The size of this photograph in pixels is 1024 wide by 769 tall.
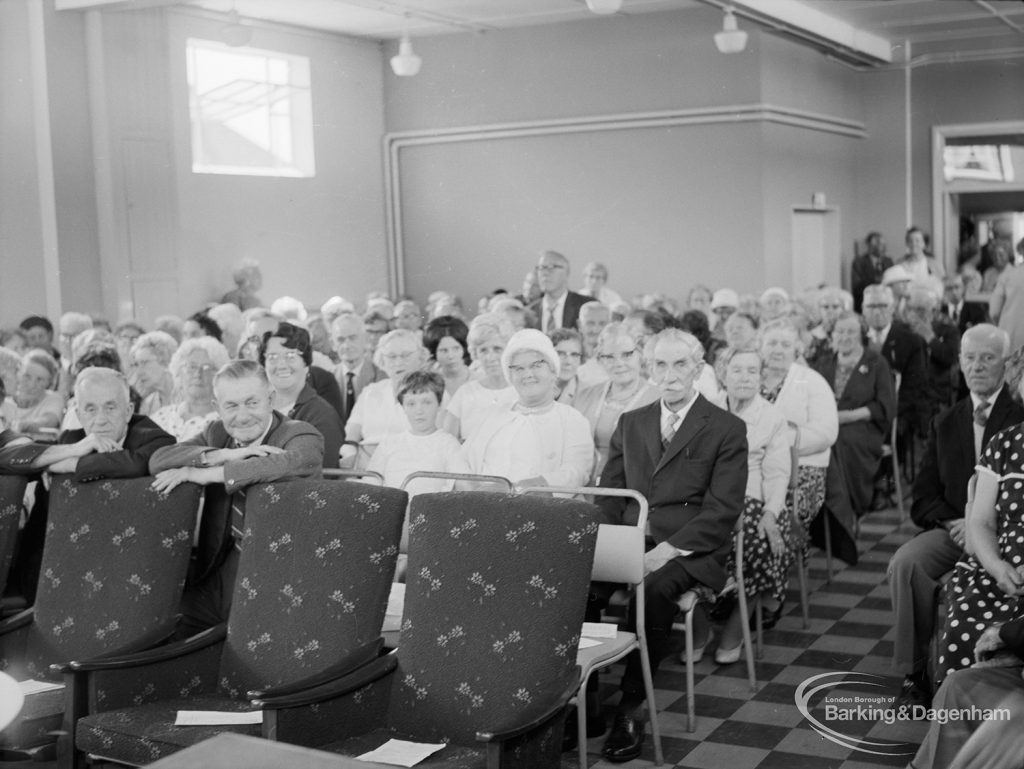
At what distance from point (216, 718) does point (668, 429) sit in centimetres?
196

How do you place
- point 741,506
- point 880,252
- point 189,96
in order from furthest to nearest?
1. point 880,252
2. point 189,96
3. point 741,506

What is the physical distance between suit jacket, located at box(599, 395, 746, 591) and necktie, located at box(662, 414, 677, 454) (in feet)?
0.05

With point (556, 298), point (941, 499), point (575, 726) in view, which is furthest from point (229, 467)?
point (556, 298)

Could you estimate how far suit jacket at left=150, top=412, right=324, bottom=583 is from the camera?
3.65 m

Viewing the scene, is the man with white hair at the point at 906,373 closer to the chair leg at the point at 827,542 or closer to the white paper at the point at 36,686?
the chair leg at the point at 827,542

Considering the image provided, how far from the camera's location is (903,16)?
40.1 ft

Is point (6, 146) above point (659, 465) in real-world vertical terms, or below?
above

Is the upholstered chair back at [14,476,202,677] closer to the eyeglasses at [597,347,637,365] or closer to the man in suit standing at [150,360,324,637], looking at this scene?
the man in suit standing at [150,360,324,637]

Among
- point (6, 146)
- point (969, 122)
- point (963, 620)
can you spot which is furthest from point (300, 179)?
point (963, 620)

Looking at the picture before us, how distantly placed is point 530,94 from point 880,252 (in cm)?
423

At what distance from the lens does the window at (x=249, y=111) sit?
458 inches

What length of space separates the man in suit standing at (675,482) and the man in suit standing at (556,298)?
370 centimetres

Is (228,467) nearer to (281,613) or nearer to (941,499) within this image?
(281,613)

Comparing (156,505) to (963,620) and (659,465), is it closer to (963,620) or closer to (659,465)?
(659,465)
